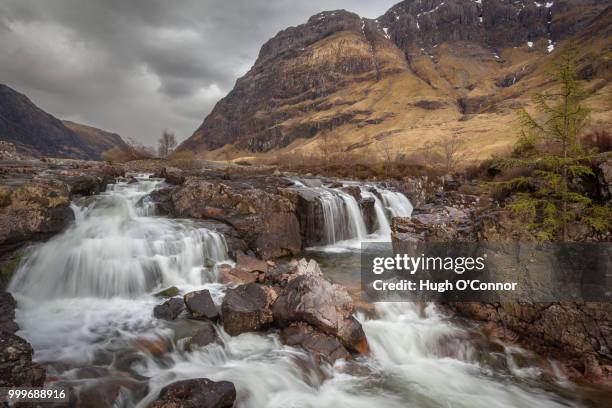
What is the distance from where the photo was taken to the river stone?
8945 mm

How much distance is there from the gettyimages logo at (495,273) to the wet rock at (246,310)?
383cm

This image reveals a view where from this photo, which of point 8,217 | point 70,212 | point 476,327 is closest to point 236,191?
point 70,212

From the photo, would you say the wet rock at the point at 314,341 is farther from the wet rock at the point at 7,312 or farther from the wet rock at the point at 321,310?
the wet rock at the point at 7,312

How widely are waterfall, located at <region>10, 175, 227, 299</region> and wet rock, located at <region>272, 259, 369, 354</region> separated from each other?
452 cm

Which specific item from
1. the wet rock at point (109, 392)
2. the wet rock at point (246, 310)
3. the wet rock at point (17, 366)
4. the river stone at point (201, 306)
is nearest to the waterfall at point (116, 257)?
the river stone at point (201, 306)

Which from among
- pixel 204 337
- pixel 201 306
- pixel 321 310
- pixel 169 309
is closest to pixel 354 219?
pixel 321 310

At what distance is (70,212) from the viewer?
12.9 meters

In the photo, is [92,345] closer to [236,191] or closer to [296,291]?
[296,291]

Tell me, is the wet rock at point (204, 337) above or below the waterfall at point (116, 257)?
below

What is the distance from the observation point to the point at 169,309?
918 centimetres

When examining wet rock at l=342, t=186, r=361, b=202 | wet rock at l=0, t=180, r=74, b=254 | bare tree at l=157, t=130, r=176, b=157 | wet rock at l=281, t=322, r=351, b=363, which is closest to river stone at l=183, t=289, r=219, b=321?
wet rock at l=281, t=322, r=351, b=363

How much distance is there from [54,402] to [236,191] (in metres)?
12.7

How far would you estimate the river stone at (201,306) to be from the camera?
8945 millimetres

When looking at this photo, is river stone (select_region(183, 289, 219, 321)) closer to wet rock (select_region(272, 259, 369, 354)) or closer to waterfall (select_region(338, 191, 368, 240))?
wet rock (select_region(272, 259, 369, 354))
